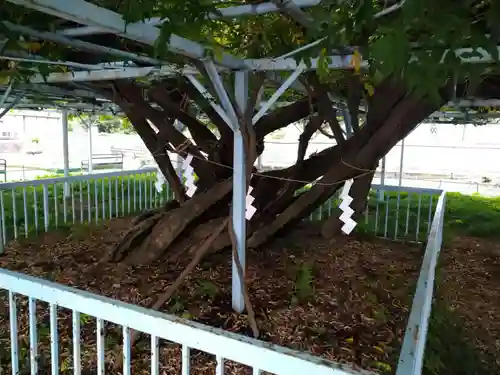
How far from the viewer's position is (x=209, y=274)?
4.23 m

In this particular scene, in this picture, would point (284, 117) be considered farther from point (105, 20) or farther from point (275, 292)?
point (105, 20)

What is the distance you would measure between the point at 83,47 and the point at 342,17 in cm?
174

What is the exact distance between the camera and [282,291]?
152 inches

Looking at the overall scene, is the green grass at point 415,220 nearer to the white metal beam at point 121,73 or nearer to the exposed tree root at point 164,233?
the exposed tree root at point 164,233

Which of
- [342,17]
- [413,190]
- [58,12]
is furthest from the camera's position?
[413,190]

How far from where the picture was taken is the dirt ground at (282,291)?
9.70 feet

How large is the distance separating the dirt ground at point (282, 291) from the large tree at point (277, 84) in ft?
1.24

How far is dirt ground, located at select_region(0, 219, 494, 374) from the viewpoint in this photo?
9.70 feet

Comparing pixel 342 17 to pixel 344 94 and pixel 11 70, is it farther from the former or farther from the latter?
pixel 344 94

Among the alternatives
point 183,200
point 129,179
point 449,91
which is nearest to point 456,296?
point 449,91

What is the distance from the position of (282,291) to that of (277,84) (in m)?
1.94

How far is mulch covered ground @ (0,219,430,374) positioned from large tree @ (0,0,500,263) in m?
0.38

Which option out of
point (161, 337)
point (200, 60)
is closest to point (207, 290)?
point (200, 60)

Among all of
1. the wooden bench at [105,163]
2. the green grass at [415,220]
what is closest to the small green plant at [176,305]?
the green grass at [415,220]
